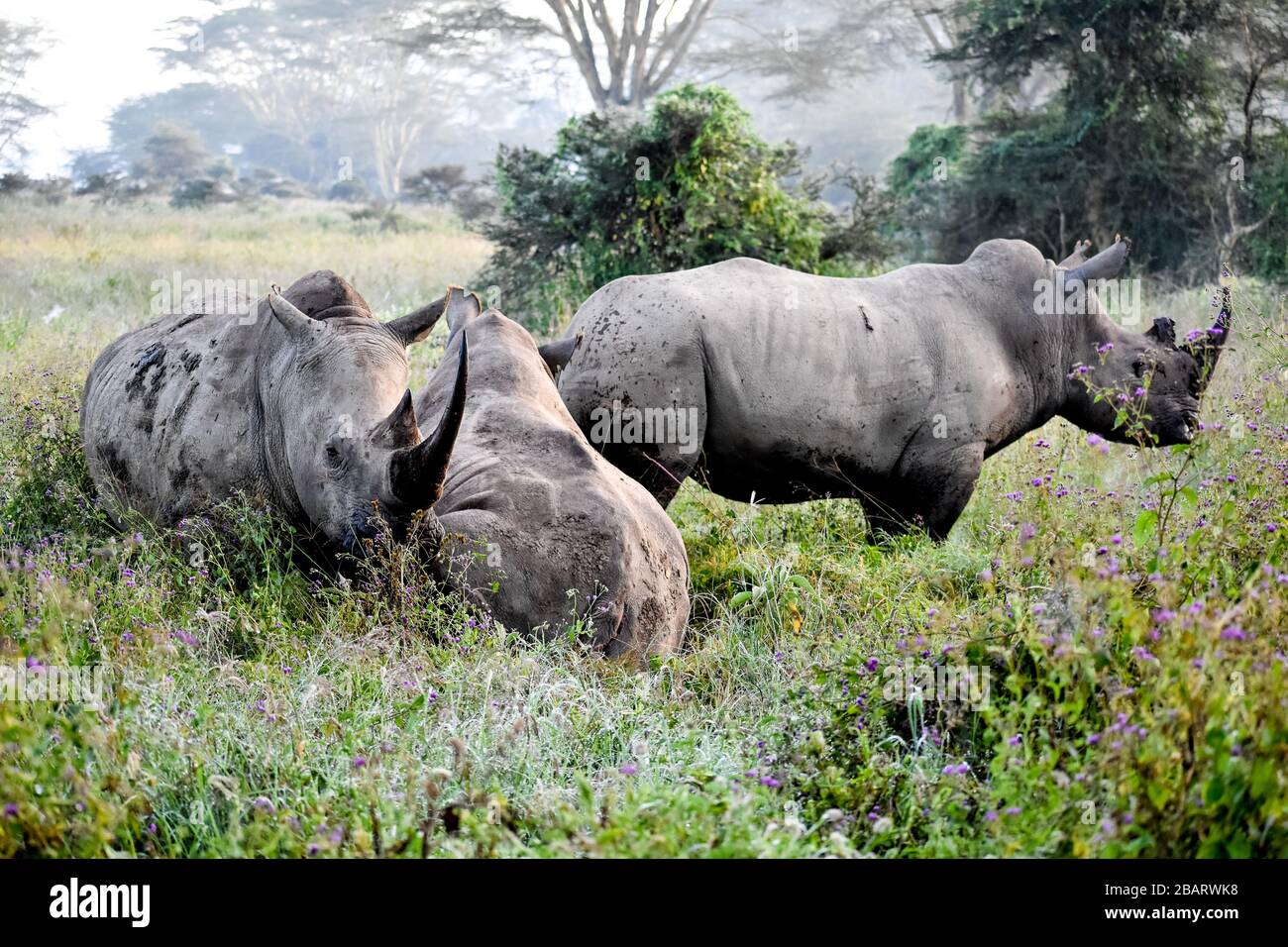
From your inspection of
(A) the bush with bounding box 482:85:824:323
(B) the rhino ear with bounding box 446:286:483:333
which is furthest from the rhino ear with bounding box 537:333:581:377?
(A) the bush with bounding box 482:85:824:323

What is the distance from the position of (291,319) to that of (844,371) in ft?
9.69

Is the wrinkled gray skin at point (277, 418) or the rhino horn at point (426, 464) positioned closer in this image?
the rhino horn at point (426, 464)

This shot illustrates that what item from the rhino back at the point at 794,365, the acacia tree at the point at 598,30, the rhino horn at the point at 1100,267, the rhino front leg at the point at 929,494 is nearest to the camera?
the rhino back at the point at 794,365

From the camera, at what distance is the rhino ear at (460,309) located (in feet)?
22.2

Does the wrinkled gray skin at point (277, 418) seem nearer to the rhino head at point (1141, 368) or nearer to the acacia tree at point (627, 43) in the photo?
the rhino head at point (1141, 368)

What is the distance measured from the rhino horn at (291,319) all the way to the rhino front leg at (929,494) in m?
3.17

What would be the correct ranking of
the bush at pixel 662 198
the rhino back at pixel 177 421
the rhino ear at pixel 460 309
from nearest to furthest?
the rhino back at pixel 177 421 < the rhino ear at pixel 460 309 < the bush at pixel 662 198

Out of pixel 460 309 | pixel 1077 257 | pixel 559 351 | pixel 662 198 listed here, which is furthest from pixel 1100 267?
pixel 662 198

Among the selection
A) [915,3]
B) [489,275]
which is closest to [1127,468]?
[489,275]

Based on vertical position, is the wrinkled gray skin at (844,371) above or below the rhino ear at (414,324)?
below

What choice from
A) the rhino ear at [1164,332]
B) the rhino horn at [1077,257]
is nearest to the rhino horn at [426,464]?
the rhino horn at [1077,257]

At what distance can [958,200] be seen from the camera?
17781 mm

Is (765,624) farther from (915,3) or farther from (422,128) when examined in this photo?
(422,128)

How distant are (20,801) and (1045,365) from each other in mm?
6094
